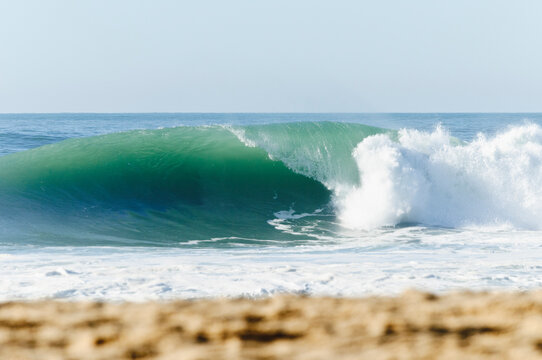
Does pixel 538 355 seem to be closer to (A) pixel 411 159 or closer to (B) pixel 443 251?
(B) pixel 443 251

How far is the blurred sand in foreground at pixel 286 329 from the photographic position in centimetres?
179

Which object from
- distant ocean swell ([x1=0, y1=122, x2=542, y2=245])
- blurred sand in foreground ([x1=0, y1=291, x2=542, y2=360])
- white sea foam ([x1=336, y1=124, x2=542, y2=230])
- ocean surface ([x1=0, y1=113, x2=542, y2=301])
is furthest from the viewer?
white sea foam ([x1=336, y1=124, x2=542, y2=230])

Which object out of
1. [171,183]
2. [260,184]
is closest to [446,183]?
[260,184]

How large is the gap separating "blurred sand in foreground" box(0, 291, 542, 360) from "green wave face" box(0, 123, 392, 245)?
5.21 metres

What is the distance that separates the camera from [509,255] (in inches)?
250

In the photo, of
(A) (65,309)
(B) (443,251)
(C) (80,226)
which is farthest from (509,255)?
(C) (80,226)

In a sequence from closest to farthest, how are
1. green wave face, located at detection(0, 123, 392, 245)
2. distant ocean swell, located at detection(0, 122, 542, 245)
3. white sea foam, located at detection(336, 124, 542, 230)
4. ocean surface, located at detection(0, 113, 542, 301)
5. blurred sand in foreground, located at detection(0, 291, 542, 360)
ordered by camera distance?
1. blurred sand in foreground, located at detection(0, 291, 542, 360)
2. ocean surface, located at detection(0, 113, 542, 301)
3. green wave face, located at detection(0, 123, 392, 245)
4. distant ocean swell, located at detection(0, 122, 542, 245)
5. white sea foam, located at detection(336, 124, 542, 230)

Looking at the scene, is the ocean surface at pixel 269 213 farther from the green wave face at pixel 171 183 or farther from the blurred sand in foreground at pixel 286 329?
the blurred sand in foreground at pixel 286 329

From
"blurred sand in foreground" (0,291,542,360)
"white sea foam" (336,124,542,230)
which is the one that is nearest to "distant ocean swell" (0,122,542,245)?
"white sea foam" (336,124,542,230)

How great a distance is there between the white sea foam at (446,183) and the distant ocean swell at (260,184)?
3 cm

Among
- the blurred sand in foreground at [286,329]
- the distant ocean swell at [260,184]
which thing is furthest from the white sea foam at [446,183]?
the blurred sand in foreground at [286,329]

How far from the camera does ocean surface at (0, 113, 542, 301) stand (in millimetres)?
5023

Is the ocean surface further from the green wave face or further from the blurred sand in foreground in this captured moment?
the blurred sand in foreground

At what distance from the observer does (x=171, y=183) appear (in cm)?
1142
